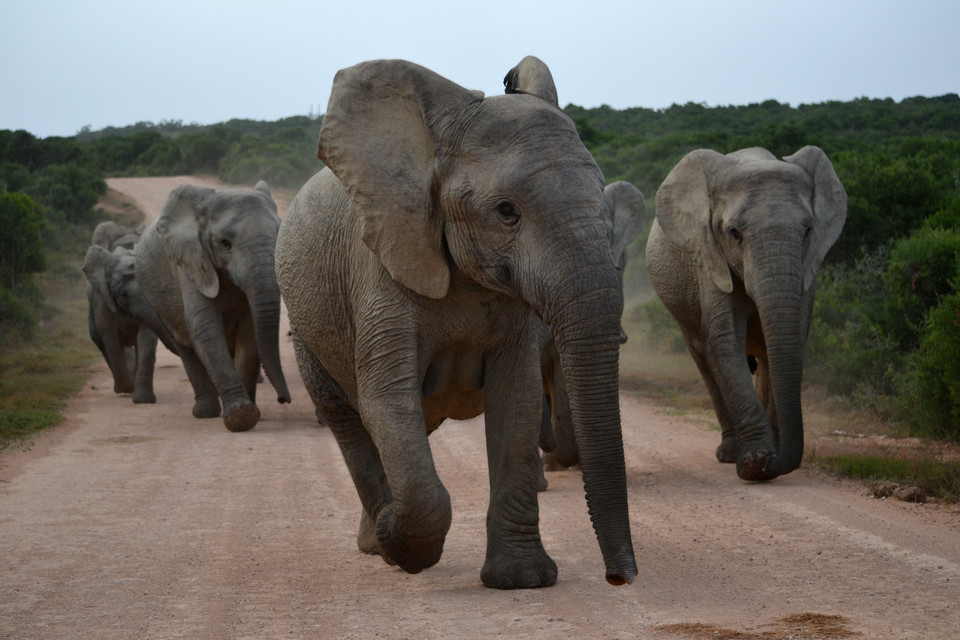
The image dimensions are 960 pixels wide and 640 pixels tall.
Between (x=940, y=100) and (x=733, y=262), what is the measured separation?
49505 millimetres

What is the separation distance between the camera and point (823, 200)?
9266mm

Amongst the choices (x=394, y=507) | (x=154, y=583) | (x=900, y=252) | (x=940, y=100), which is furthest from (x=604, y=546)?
(x=940, y=100)

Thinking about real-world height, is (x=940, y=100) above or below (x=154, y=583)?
above

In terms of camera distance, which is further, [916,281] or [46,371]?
[46,371]

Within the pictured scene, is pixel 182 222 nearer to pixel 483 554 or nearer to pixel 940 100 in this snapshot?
pixel 483 554

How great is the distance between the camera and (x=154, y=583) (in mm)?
5895

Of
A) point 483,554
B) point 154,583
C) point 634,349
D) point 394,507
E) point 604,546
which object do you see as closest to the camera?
point 604,546

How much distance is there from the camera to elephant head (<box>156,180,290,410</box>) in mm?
11664

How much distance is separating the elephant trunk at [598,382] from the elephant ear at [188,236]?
8191mm

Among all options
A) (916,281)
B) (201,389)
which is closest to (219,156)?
(201,389)

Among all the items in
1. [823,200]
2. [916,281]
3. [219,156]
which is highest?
[219,156]

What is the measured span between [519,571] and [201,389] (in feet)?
27.7

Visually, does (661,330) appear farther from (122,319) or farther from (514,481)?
(514,481)

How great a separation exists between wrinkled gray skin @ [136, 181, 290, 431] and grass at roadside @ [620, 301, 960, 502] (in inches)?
172
